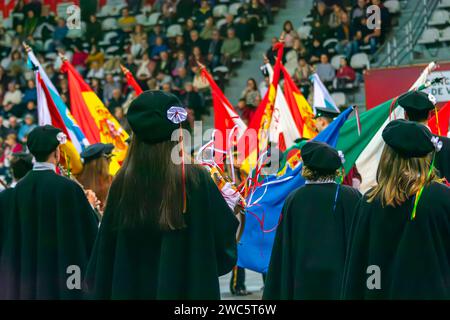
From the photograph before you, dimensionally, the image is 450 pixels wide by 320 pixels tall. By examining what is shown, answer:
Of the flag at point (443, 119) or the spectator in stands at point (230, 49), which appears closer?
the flag at point (443, 119)

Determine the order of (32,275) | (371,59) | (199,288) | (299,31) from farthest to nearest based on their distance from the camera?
(299,31) → (371,59) → (32,275) → (199,288)

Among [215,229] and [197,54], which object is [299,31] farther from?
[215,229]

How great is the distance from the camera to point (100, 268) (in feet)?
16.9

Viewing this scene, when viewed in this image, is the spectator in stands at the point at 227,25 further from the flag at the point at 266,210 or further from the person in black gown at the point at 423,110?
the person in black gown at the point at 423,110

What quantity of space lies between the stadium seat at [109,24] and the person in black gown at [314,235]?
64.9 feet

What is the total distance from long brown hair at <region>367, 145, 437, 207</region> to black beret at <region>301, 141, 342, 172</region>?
1.88m

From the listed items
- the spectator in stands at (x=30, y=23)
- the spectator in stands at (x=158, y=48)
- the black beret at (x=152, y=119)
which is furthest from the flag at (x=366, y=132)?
the spectator in stands at (x=30, y=23)

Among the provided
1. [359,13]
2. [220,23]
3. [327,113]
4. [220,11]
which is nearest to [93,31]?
[220,11]

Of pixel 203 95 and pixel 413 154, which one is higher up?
pixel 203 95

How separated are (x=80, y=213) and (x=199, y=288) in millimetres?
2398

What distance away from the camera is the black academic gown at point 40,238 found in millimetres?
7055

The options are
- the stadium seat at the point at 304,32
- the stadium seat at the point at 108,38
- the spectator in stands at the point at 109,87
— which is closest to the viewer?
the stadium seat at the point at 304,32

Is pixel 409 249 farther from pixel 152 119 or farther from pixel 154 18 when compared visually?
pixel 154 18

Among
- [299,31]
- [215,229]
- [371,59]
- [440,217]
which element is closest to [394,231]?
[440,217]
